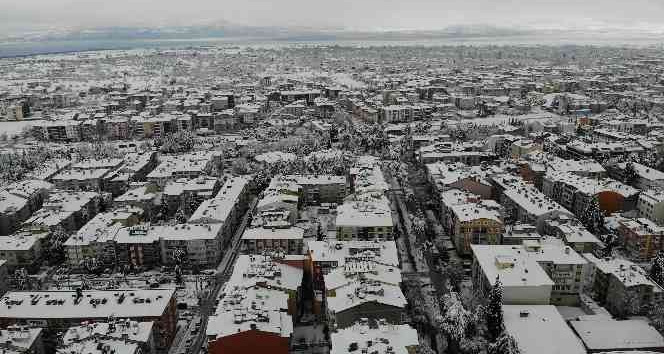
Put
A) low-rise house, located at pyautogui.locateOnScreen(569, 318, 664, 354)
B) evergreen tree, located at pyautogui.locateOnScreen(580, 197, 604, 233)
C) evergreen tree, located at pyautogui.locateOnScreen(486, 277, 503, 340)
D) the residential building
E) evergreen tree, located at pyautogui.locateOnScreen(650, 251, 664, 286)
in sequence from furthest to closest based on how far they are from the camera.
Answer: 1. evergreen tree, located at pyautogui.locateOnScreen(580, 197, 604, 233)
2. evergreen tree, located at pyautogui.locateOnScreen(650, 251, 664, 286)
3. the residential building
4. evergreen tree, located at pyautogui.locateOnScreen(486, 277, 503, 340)
5. low-rise house, located at pyautogui.locateOnScreen(569, 318, 664, 354)

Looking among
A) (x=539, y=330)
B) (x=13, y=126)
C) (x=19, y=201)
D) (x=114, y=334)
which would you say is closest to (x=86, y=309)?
(x=114, y=334)

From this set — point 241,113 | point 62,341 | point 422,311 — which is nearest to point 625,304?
point 422,311

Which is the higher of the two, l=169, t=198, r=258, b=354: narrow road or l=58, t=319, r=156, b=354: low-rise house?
l=58, t=319, r=156, b=354: low-rise house

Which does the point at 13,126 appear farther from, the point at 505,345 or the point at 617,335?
the point at 617,335

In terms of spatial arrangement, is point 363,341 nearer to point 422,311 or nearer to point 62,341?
point 422,311

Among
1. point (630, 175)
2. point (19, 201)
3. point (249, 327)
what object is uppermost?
point (630, 175)

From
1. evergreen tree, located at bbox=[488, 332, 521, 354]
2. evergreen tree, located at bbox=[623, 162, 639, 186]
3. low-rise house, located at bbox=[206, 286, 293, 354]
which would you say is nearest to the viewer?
evergreen tree, located at bbox=[488, 332, 521, 354]

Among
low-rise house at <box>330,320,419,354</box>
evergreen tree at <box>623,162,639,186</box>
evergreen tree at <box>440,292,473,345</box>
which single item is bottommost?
evergreen tree at <box>440,292,473,345</box>

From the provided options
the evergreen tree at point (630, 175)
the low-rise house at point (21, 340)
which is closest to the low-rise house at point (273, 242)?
the low-rise house at point (21, 340)

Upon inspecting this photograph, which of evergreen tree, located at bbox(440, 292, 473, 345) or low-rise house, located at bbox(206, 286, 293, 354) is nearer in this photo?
low-rise house, located at bbox(206, 286, 293, 354)

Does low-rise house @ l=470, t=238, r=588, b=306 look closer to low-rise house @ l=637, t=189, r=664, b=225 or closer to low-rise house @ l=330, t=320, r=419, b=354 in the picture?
low-rise house @ l=330, t=320, r=419, b=354

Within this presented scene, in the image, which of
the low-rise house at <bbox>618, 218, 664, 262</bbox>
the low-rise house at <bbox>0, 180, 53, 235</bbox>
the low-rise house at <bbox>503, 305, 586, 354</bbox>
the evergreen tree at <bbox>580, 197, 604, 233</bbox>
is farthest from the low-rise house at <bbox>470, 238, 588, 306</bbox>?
the low-rise house at <bbox>0, 180, 53, 235</bbox>

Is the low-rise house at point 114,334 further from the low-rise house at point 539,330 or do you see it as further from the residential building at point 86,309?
the low-rise house at point 539,330
